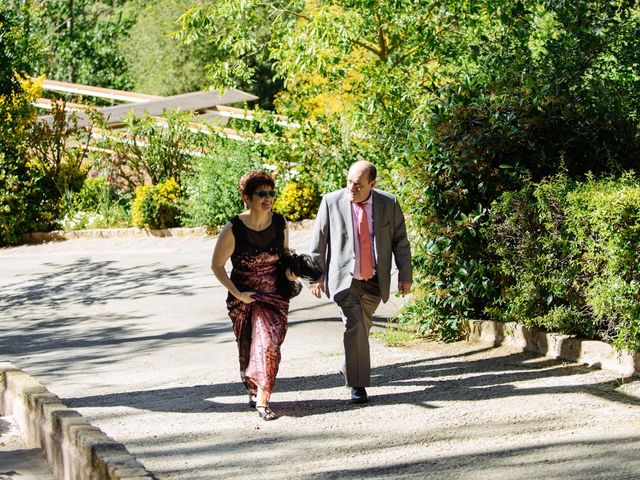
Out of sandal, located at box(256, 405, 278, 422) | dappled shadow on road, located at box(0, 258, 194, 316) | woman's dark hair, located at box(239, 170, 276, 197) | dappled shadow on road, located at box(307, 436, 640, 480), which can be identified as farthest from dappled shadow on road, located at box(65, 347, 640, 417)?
dappled shadow on road, located at box(0, 258, 194, 316)

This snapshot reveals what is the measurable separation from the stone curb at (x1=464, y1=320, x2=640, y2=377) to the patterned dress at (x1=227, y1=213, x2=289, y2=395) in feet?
7.81

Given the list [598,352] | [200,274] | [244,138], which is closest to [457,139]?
[598,352]

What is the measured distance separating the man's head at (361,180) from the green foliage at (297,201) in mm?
12356

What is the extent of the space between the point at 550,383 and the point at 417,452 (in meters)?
1.99

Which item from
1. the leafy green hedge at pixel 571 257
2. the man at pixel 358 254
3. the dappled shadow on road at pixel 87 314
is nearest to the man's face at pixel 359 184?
the man at pixel 358 254

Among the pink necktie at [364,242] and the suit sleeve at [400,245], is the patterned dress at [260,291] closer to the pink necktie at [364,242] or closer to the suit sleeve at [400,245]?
the pink necktie at [364,242]

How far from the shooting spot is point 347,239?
27.8 ft

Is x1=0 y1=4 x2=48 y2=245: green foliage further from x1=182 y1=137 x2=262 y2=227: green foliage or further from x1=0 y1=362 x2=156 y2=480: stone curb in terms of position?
x1=0 y1=362 x2=156 y2=480: stone curb

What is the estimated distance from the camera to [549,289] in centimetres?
931

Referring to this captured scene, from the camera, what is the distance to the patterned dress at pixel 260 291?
812 cm

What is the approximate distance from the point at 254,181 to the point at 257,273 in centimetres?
65

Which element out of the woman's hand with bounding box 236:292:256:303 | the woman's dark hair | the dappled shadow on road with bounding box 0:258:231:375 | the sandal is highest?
the woman's dark hair

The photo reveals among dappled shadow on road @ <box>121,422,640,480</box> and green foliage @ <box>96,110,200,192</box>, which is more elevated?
green foliage @ <box>96,110,200,192</box>

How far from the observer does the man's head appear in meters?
8.33
